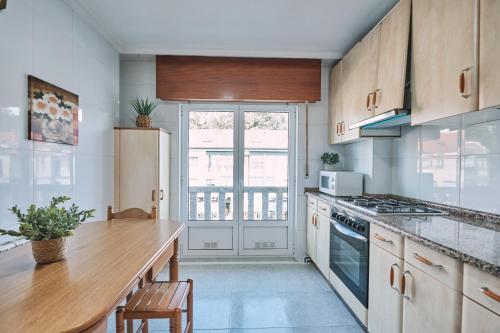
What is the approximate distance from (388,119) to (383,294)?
4.31 ft

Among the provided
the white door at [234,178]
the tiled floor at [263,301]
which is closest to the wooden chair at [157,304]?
the tiled floor at [263,301]

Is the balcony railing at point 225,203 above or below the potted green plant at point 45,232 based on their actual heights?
below

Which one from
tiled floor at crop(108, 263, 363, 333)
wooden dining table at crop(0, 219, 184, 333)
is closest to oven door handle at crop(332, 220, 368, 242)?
tiled floor at crop(108, 263, 363, 333)

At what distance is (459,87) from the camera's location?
4.82ft

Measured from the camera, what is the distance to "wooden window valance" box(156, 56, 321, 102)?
3328 mm

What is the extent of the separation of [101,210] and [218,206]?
1370mm

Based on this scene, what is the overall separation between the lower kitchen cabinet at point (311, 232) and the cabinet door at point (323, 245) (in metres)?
0.14

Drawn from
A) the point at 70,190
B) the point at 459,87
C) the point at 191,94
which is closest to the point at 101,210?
the point at 70,190

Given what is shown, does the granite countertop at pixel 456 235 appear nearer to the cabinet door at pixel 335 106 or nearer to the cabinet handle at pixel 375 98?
the cabinet handle at pixel 375 98

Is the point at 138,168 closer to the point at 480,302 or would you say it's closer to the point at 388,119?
the point at 388,119

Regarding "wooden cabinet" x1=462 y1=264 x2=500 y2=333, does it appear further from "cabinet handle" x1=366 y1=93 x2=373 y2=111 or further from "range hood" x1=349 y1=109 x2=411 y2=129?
"cabinet handle" x1=366 y1=93 x2=373 y2=111

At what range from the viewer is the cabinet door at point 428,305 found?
1178 millimetres

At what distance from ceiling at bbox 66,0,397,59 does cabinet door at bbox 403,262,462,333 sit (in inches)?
83.2

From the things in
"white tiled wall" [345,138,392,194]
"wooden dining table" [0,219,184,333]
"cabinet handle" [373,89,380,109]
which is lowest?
"wooden dining table" [0,219,184,333]
